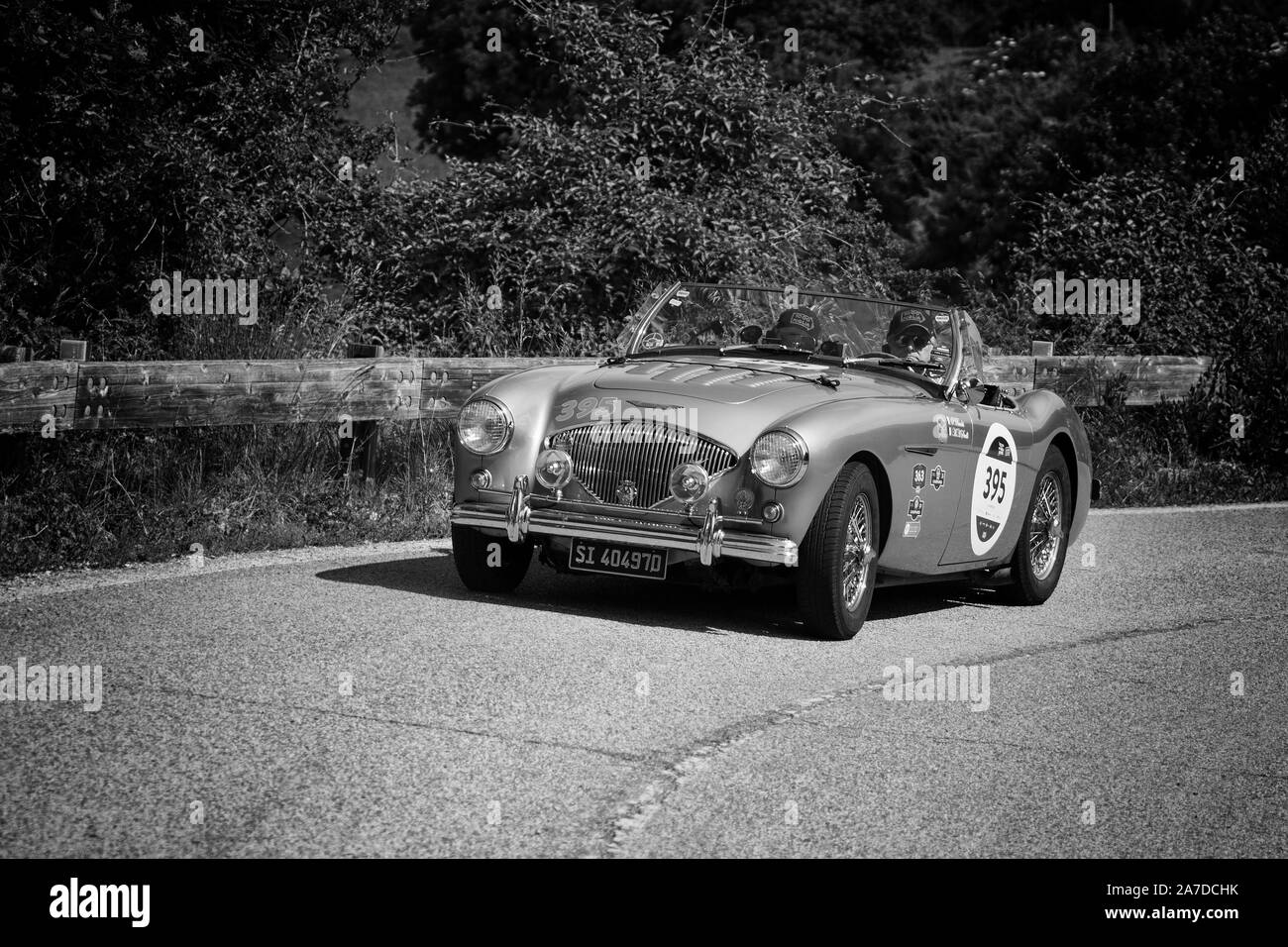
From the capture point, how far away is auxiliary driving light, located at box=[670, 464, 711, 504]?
703 centimetres

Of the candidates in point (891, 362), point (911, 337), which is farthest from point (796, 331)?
point (911, 337)

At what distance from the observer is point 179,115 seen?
536 inches

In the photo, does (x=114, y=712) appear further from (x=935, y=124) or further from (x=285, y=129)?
(x=935, y=124)

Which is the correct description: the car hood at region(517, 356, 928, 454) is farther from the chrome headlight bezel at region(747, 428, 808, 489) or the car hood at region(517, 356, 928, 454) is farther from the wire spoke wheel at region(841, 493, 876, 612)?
the wire spoke wheel at region(841, 493, 876, 612)

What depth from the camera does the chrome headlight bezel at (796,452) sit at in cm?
684

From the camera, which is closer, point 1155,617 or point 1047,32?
point 1155,617

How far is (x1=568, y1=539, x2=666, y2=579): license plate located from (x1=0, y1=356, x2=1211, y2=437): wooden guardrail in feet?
6.25

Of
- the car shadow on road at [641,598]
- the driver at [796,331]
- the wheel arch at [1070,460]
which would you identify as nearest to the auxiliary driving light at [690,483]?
the car shadow on road at [641,598]

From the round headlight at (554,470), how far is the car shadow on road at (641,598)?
0.59 meters

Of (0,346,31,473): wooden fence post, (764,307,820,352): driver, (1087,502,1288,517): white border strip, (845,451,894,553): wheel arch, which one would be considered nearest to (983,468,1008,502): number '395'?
(845,451,894,553): wheel arch

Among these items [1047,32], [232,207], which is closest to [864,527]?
[232,207]

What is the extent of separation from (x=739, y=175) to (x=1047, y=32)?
33304mm

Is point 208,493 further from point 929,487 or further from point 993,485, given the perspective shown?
point 993,485

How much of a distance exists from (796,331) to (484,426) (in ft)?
5.92
